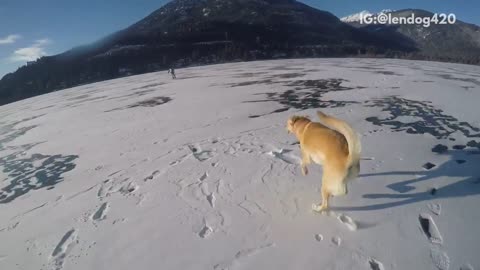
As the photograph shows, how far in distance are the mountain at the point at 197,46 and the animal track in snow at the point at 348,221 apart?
69.1 meters


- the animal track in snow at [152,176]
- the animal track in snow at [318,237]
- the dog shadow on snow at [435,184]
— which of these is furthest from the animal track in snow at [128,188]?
the dog shadow on snow at [435,184]

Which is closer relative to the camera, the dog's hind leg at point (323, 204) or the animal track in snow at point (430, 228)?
the animal track in snow at point (430, 228)

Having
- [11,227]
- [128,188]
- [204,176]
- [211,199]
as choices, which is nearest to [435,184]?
[211,199]

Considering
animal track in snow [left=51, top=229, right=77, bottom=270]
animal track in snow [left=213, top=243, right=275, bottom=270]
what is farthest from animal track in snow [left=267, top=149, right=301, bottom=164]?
animal track in snow [left=51, top=229, right=77, bottom=270]

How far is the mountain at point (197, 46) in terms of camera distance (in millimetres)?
86375

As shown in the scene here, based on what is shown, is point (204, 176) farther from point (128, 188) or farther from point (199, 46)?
point (199, 46)

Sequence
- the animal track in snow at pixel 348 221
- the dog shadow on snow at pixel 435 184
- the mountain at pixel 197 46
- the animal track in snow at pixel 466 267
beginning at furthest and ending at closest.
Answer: the mountain at pixel 197 46
the dog shadow on snow at pixel 435 184
the animal track in snow at pixel 348 221
the animal track in snow at pixel 466 267

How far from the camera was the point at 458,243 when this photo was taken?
3609mm

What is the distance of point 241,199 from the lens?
16.4 ft

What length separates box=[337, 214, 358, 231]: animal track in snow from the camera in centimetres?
405

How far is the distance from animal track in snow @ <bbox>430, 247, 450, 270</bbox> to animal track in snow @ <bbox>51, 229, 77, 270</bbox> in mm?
A: 4576

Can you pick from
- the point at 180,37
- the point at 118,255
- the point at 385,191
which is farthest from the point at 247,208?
the point at 180,37

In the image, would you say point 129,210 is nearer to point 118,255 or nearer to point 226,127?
point 118,255

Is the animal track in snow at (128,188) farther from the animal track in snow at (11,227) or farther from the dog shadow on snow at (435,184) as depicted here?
the dog shadow on snow at (435,184)
